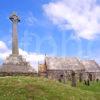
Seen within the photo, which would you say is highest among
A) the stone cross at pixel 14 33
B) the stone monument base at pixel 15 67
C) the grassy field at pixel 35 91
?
the stone cross at pixel 14 33

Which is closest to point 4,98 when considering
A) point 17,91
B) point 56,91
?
point 17,91

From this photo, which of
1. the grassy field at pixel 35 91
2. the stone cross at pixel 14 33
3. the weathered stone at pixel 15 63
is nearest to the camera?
the grassy field at pixel 35 91

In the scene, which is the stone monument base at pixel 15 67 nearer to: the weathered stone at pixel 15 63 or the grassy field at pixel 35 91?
the weathered stone at pixel 15 63

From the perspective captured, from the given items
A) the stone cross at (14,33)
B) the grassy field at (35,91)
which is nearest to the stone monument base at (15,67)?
the stone cross at (14,33)

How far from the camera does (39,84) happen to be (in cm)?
3491

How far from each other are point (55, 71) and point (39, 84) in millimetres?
39767

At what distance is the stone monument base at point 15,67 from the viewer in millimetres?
54594

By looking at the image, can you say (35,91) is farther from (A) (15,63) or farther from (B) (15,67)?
(A) (15,63)

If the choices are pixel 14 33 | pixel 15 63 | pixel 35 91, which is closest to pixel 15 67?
pixel 15 63

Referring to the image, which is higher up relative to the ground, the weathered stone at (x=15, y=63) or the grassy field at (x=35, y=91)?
the weathered stone at (x=15, y=63)

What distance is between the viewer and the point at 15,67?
55969 millimetres

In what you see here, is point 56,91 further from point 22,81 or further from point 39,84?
point 22,81

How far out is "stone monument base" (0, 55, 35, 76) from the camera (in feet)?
179

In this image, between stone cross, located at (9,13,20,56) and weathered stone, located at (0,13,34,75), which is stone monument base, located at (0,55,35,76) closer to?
weathered stone, located at (0,13,34,75)
